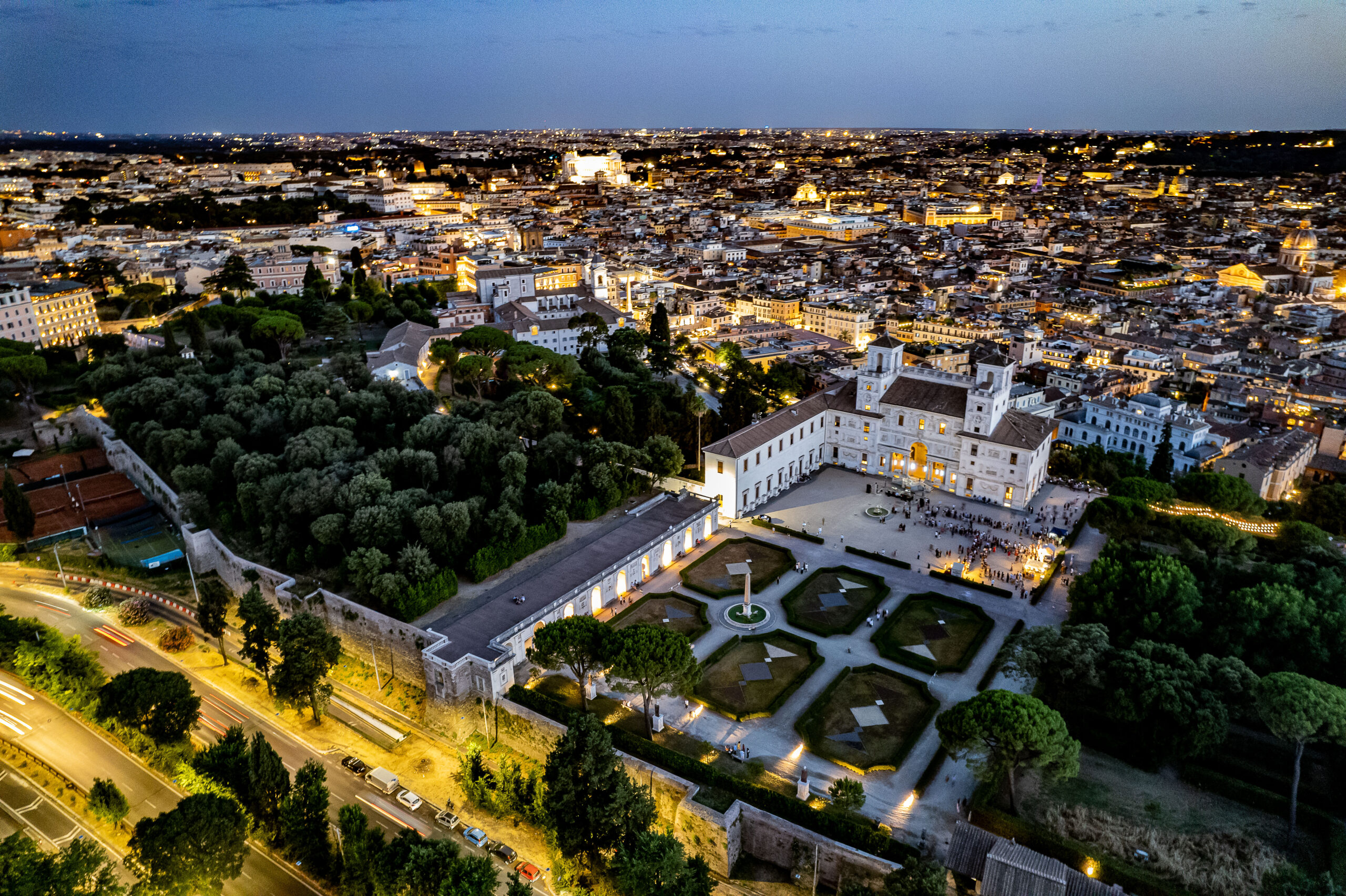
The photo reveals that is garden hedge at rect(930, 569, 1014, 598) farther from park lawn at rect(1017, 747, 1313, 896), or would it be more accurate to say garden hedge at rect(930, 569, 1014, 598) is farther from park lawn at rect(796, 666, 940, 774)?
park lawn at rect(1017, 747, 1313, 896)

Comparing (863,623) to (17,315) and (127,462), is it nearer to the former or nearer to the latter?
(127,462)

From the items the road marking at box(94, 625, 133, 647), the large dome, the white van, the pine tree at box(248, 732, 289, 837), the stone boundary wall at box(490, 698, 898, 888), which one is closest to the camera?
the stone boundary wall at box(490, 698, 898, 888)

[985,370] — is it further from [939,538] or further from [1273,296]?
[1273,296]

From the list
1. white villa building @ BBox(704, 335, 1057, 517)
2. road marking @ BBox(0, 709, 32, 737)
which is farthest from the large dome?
road marking @ BBox(0, 709, 32, 737)

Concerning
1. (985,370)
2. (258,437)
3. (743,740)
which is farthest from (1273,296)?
(258,437)

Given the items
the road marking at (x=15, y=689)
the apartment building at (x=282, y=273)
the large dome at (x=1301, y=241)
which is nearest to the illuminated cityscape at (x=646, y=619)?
the road marking at (x=15, y=689)

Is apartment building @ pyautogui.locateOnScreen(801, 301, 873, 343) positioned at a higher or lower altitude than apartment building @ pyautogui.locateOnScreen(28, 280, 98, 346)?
lower
